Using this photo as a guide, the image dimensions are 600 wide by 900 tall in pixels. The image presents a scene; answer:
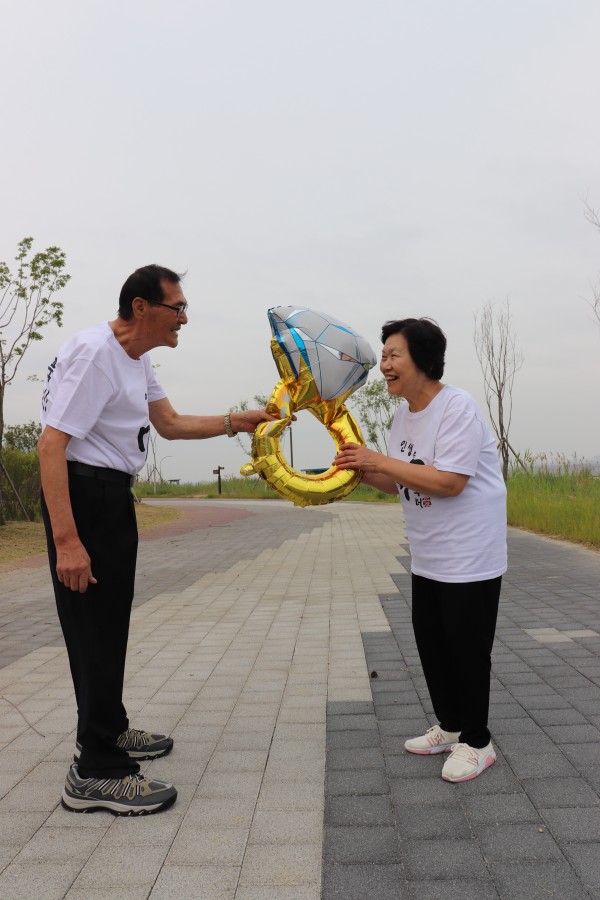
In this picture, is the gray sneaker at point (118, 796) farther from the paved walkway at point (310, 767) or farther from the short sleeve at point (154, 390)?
the short sleeve at point (154, 390)

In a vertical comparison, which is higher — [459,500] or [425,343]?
[425,343]

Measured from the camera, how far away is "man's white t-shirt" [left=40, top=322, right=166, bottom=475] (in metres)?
2.65

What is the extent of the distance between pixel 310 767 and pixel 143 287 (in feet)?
6.91

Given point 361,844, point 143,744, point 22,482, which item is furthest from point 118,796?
point 22,482

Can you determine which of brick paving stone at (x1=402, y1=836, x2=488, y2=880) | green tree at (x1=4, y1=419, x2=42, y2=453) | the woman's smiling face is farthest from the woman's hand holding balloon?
green tree at (x1=4, y1=419, x2=42, y2=453)

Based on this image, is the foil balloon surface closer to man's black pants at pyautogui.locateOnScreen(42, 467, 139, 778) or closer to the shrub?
man's black pants at pyautogui.locateOnScreen(42, 467, 139, 778)

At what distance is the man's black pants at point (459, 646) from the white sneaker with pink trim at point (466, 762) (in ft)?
0.10

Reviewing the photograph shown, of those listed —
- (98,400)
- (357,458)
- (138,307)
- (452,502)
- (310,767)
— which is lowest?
(310,767)

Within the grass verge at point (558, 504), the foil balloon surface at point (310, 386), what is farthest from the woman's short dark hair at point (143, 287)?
the grass verge at point (558, 504)

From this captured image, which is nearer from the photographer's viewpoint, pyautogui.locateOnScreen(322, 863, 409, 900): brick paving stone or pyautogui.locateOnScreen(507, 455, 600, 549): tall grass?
pyautogui.locateOnScreen(322, 863, 409, 900): brick paving stone

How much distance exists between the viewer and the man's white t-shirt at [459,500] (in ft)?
9.05

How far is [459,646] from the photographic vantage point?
2.87 m

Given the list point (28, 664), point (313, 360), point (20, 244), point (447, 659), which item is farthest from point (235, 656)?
point (20, 244)

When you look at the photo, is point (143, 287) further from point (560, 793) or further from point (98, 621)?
point (560, 793)
